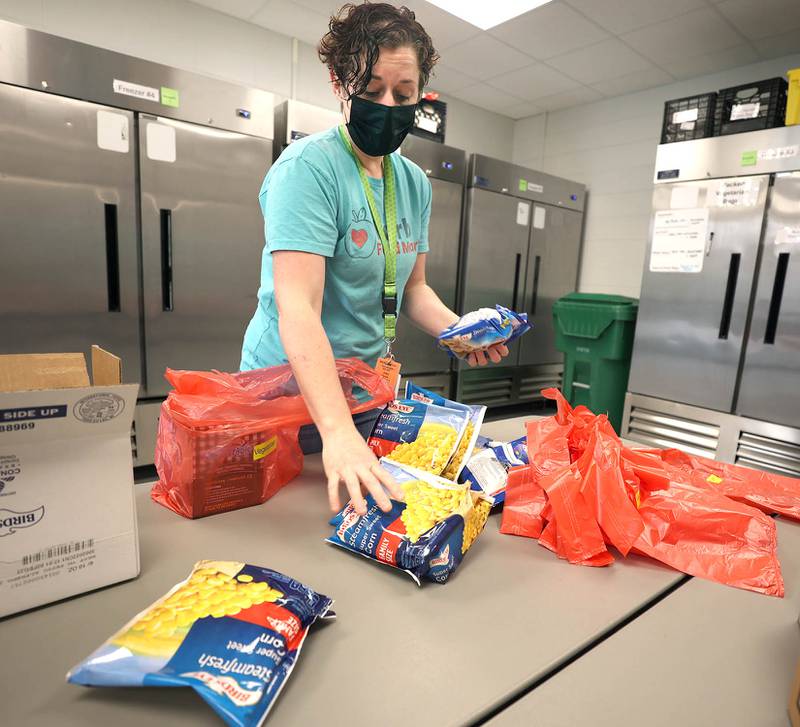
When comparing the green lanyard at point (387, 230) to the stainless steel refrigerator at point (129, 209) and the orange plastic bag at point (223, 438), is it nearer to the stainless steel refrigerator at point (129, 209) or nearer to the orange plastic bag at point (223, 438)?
the orange plastic bag at point (223, 438)

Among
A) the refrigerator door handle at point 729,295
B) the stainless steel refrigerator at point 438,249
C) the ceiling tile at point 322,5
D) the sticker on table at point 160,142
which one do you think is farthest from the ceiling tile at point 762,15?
the sticker on table at point 160,142

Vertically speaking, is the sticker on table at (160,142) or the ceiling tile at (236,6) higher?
the ceiling tile at (236,6)

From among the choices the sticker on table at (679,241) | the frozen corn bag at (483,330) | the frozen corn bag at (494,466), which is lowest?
the frozen corn bag at (494,466)

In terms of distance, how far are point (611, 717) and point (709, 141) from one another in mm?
3375

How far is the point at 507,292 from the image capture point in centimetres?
416

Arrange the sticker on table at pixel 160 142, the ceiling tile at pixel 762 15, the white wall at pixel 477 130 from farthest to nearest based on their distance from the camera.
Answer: the white wall at pixel 477 130 < the ceiling tile at pixel 762 15 < the sticker on table at pixel 160 142

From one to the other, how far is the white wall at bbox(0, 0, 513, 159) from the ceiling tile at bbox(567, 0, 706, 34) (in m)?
1.92

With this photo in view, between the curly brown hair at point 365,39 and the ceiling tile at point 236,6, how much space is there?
103 inches

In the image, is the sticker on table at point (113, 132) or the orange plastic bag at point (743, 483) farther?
the sticker on table at point (113, 132)

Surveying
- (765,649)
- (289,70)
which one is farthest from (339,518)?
(289,70)

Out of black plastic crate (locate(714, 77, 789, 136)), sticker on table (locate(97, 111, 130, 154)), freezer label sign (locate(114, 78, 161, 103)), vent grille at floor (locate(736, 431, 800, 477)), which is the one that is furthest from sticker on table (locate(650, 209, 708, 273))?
sticker on table (locate(97, 111, 130, 154))

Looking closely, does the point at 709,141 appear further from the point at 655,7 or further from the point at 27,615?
the point at 27,615

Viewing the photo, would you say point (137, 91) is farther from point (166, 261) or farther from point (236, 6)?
point (236, 6)

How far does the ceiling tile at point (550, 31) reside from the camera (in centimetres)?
311
